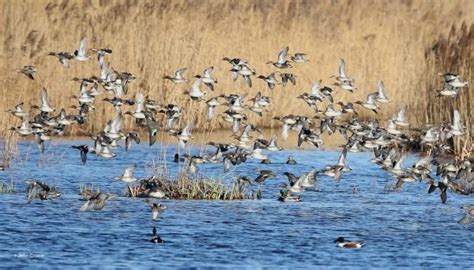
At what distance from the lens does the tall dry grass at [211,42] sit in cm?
2834

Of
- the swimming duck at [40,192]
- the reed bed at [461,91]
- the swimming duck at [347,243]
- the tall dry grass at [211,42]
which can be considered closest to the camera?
the swimming duck at [347,243]

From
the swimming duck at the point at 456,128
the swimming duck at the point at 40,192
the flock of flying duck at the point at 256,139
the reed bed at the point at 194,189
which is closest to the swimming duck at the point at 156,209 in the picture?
the flock of flying duck at the point at 256,139

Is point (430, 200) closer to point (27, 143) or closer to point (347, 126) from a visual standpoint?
point (347, 126)

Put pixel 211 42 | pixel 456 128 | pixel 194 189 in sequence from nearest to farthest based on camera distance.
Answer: pixel 194 189 < pixel 456 128 < pixel 211 42

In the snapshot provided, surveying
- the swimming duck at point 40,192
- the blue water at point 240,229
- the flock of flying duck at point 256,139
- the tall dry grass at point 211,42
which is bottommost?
the blue water at point 240,229

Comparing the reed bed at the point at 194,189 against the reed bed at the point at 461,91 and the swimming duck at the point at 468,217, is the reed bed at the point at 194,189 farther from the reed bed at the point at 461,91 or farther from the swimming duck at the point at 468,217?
the reed bed at the point at 461,91

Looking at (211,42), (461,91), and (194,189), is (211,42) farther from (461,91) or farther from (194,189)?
(194,189)

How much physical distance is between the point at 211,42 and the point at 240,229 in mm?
12156

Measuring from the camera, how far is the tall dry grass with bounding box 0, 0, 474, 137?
1116 inches

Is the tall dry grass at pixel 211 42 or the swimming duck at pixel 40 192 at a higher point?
the tall dry grass at pixel 211 42

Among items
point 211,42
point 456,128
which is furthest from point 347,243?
point 211,42

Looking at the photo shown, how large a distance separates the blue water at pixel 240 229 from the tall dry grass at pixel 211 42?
15.7ft

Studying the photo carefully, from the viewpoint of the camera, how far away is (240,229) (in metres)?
17.8

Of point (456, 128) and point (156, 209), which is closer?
point (156, 209)
